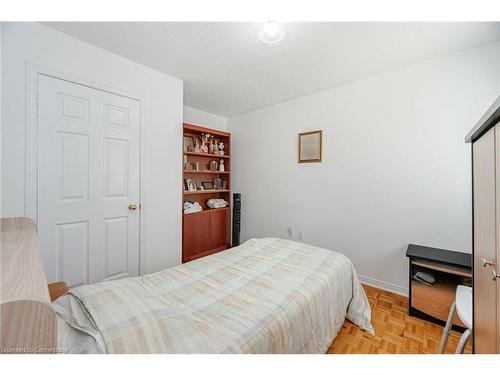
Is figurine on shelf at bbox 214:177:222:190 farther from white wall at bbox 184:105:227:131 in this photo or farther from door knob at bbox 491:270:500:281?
door knob at bbox 491:270:500:281

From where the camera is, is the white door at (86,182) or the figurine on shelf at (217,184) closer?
the white door at (86,182)

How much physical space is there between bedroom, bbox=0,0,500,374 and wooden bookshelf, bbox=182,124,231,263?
0.11 metres

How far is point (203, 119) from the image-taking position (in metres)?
3.74

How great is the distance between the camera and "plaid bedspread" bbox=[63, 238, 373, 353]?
0.83 meters

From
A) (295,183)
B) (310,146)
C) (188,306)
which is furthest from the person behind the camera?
(295,183)

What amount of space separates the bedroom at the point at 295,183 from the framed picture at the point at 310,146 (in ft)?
0.10

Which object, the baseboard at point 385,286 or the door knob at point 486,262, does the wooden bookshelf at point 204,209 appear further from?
the door knob at point 486,262

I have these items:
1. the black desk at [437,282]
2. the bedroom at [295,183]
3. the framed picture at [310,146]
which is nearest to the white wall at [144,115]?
the bedroom at [295,183]

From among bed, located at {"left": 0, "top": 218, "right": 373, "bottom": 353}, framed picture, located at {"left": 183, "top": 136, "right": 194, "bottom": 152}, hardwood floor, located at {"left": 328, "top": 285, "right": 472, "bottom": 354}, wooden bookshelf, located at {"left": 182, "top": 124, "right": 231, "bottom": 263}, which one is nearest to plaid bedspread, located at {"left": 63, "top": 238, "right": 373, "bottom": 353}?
bed, located at {"left": 0, "top": 218, "right": 373, "bottom": 353}

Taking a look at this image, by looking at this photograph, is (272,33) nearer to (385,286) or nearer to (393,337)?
(393,337)

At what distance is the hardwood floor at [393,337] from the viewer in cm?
149

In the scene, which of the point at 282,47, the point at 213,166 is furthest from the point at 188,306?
the point at 213,166

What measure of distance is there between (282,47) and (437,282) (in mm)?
2569
